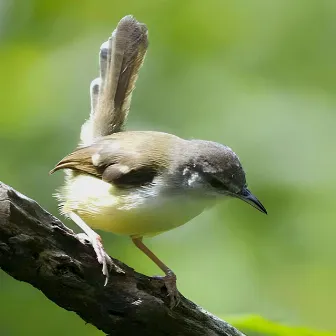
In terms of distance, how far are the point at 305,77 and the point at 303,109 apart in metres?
0.24

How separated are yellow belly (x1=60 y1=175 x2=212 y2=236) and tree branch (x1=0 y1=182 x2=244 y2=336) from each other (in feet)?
0.64

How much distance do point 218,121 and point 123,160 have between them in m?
1.27

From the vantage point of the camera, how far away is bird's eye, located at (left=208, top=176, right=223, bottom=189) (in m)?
2.33

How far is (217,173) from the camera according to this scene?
2.33 metres

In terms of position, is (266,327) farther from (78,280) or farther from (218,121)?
(218,121)

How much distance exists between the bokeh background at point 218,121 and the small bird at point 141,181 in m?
0.63

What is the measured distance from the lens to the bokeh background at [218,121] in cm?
292

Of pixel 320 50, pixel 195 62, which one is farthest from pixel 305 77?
pixel 195 62

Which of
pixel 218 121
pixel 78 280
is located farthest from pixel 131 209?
pixel 218 121

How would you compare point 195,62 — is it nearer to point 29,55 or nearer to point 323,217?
point 29,55

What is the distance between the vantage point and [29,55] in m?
3.40

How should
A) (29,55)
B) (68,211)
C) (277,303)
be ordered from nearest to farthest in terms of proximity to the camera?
(68,211)
(277,303)
(29,55)

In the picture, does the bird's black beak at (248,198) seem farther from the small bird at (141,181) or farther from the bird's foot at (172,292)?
the bird's foot at (172,292)

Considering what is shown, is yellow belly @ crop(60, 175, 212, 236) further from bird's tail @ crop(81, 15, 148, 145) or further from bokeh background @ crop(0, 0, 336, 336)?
bokeh background @ crop(0, 0, 336, 336)
